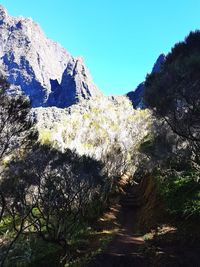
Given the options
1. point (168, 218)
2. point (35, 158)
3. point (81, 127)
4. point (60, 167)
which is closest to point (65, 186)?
point (60, 167)

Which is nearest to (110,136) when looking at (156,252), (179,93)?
(156,252)

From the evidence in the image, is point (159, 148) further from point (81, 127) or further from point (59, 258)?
point (81, 127)

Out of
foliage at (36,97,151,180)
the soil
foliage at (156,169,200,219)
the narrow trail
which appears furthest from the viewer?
foliage at (36,97,151,180)

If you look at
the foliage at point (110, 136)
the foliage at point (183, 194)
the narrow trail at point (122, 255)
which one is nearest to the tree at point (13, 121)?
the narrow trail at point (122, 255)

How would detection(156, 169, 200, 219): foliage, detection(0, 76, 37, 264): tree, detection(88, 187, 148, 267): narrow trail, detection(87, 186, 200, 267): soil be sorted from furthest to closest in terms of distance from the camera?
detection(156, 169, 200, 219): foliage < detection(0, 76, 37, 264): tree < detection(88, 187, 148, 267): narrow trail < detection(87, 186, 200, 267): soil

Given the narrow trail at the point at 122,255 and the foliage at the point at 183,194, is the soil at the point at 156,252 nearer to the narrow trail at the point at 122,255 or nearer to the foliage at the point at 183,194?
the narrow trail at the point at 122,255

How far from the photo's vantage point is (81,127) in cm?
8175

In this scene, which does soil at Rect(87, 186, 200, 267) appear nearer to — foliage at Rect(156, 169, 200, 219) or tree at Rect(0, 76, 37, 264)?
foliage at Rect(156, 169, 200, 219)

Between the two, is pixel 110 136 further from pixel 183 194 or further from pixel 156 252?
pixel 156 252

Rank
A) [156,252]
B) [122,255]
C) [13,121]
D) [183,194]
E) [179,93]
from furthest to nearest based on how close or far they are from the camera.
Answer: [183,194] < [13,121] < [122,255] < [156,252] < [179,93]

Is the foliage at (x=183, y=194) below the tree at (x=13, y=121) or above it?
below

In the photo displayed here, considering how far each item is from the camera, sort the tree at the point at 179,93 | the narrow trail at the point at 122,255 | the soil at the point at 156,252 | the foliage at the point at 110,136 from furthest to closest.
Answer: the foliage at the point at 110,136 < the narrow trail at the point at 122,255 < the soil at the point at 156,252 < the tree at the point at 179,93

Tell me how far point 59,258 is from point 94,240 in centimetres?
551

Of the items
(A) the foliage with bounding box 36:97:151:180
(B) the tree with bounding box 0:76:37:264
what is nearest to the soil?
(B) the tree with bounding box 0:76:37:264
